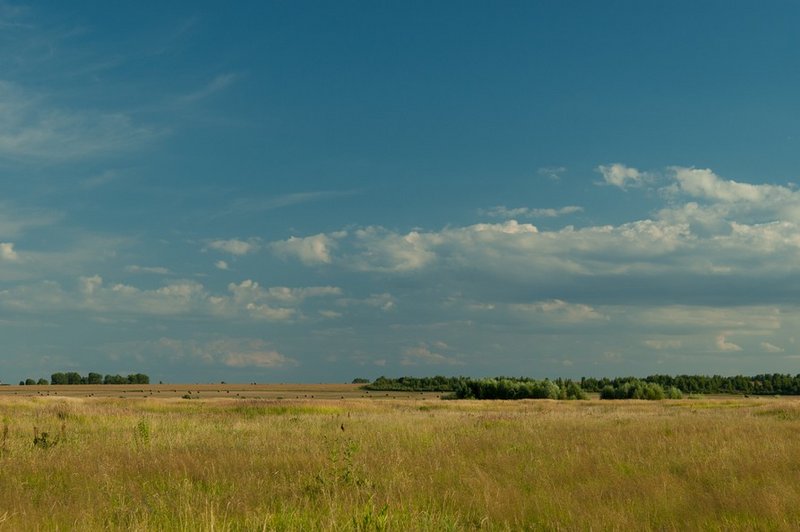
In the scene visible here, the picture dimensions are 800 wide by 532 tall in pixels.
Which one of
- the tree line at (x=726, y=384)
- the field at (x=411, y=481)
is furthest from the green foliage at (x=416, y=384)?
the field at (x=411, y=481)

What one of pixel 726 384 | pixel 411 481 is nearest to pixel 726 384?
pixel 726 384

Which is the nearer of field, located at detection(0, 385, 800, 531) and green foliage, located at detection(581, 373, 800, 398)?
field, located at detection(0, 385, 800, 531)

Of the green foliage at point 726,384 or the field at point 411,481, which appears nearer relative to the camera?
the field at point 411,481

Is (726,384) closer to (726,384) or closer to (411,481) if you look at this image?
(726,384)

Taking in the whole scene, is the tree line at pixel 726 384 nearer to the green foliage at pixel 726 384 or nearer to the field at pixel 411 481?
the green foliage at pixel 726 384

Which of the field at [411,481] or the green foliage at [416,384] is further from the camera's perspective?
the green foliage at [416,384]

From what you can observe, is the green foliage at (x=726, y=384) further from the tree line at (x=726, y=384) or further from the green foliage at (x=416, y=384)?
the green foliage at (x=416, y=384)

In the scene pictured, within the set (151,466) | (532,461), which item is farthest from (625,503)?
(151,466)

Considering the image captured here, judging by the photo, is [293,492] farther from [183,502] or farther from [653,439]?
[653,439]

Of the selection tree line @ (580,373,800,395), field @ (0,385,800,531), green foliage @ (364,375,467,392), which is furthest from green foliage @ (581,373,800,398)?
field @ (0,385,800,531)

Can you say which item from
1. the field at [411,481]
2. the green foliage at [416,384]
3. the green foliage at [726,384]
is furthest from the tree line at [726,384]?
the field at [411,481]

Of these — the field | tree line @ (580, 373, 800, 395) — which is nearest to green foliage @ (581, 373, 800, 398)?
tree line @ (580, 373, 800, 395)

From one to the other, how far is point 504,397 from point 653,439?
6807 cm

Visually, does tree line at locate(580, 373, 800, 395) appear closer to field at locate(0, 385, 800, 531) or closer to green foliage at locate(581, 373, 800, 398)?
green foliage at locate(581, 373, 800, 398)
